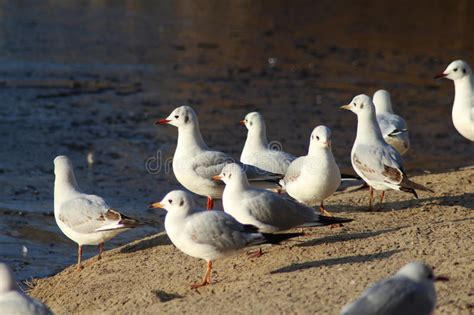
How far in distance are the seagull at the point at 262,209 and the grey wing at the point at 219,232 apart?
0.46 m

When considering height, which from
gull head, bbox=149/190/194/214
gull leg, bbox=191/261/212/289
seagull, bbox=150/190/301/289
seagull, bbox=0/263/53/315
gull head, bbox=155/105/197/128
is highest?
gull head, bbox=155/105/197/128

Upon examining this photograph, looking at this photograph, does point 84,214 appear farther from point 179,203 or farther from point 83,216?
point 179,203

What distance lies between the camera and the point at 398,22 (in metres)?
25.0

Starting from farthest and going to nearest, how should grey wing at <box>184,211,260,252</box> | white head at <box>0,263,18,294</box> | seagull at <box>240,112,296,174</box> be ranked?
seagull at <box>240,112,296,174</box>, grey wing at <box>184,211,260,252</box>, white head at <box>0,263,18,294</box>

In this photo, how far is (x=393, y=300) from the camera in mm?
5715

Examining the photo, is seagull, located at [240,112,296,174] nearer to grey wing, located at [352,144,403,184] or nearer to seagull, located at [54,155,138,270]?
grey wing, located at [352,144,403,184]

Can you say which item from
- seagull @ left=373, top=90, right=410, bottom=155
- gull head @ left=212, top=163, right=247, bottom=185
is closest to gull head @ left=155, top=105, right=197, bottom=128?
gull head @ left=212, top=163, right=247, bottom=185

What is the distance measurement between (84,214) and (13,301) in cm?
232

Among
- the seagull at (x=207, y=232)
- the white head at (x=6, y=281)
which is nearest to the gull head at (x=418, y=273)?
the seagull at (x=207, y=232)

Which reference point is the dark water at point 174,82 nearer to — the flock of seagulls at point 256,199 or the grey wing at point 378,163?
the flock of seagulls at point 256,199

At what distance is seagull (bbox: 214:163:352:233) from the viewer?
7871mm

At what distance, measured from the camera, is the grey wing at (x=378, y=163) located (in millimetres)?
9164

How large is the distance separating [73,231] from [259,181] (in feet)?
5.71

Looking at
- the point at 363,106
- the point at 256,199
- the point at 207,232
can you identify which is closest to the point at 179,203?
the point at 207,232
